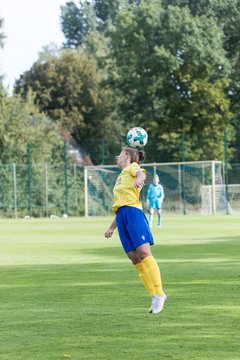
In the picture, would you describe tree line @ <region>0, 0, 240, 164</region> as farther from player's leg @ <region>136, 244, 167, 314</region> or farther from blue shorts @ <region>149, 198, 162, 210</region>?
player's leg @ <region>136, 244, 167, 314</region>

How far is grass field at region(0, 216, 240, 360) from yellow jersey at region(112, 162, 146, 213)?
1.14m

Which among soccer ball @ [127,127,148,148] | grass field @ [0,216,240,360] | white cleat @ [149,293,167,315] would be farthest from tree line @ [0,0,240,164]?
white cleat @ [149,293,167,315]

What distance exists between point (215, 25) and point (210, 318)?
64.1 meters

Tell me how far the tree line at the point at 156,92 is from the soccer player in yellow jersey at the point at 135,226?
4902 cm

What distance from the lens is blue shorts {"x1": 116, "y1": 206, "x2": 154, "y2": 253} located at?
12.2m

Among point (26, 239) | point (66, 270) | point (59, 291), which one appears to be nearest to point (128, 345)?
point (59, 291)

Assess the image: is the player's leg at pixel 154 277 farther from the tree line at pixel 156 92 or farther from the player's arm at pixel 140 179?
the tree line at pixel 156 92

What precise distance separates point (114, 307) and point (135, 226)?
1180mm

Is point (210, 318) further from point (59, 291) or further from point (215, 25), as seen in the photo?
point (215, 25)

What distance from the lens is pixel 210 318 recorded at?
11500 mm

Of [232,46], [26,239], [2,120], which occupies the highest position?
[232,46]

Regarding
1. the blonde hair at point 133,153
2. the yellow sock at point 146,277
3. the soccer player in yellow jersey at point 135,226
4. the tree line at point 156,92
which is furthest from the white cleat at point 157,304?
the tree line at point 156,92

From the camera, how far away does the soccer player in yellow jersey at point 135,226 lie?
39.6 feet

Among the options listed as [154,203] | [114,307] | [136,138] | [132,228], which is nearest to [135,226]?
[132,228]
